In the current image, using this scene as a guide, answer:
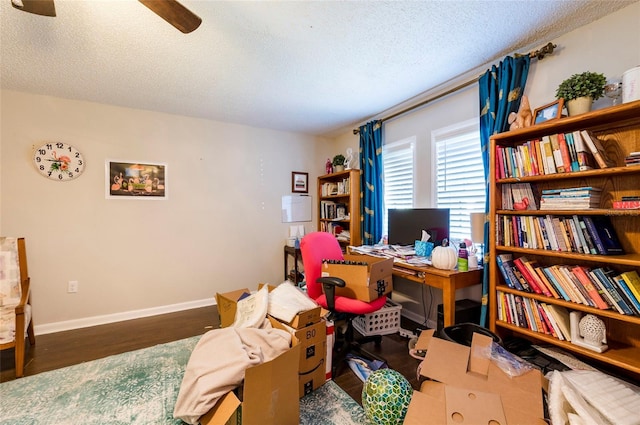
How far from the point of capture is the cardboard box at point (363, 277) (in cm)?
200

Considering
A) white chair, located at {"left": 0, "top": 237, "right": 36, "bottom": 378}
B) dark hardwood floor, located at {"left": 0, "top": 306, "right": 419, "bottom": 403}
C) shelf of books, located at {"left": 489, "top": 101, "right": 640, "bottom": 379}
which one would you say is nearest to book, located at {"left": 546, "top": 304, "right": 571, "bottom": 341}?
shelf of books, located at {"left": 489, "top": 101, "right": 640, "bottom": 379}

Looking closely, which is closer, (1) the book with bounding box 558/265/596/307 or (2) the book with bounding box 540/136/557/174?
(1) the book with bounding box 558/265/596/307

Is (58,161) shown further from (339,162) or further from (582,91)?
(582,91)

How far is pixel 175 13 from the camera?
126 cm

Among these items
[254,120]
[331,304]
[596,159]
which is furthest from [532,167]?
[254,120]

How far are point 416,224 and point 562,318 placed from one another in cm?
130

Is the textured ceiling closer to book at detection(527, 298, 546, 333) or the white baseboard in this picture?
book at detection(527, 298, 546, 333)

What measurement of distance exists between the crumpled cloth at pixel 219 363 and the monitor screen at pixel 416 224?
1.67 meters

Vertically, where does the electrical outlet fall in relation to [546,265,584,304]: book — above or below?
below

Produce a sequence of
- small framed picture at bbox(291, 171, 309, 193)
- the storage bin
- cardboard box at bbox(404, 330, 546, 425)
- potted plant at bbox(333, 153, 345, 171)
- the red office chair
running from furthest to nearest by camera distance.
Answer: small framed picture at bbox(291, 171, 309, 193), potted plant at bbox(333, 153, 345, 171), the storage bin, the red office chair, cardboard box at bbox(404, 330, 546, 425)

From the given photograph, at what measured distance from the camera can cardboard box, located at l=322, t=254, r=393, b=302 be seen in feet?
6.56

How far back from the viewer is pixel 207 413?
131 cm

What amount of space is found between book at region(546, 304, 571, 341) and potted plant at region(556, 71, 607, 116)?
1.17 meters

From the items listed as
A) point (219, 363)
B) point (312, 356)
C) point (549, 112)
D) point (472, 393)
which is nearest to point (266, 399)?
point (219, 363)
